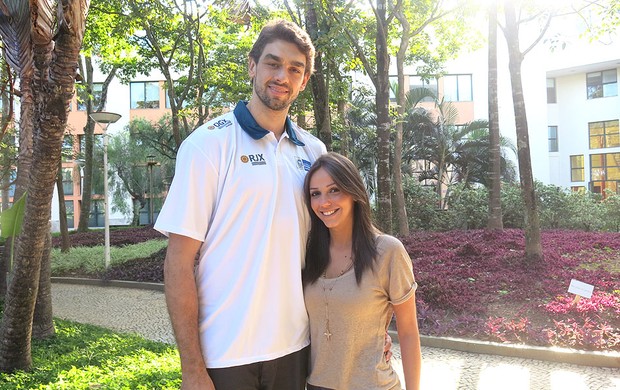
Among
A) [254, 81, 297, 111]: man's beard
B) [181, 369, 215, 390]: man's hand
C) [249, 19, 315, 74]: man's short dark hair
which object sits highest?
[249, 19, 315, 74]: man's short dark hair

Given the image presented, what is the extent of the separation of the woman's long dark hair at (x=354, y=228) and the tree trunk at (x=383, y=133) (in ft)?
21.7

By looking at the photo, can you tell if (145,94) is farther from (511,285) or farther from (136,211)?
(511,285)

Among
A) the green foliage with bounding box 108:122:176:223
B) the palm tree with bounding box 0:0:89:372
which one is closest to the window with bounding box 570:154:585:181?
the green foliage with bounding box 108:122:176:223

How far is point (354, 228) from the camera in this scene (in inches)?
93.6

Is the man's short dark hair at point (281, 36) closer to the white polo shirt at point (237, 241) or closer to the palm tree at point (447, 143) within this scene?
the white polo shirt at point (237, 241)

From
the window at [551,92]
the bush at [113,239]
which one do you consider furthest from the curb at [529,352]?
the window at [551,92]

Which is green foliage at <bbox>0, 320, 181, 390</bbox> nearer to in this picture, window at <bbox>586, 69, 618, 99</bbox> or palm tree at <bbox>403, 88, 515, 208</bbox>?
palm tree at <bbox>403, 88, 515, 208</bbox>

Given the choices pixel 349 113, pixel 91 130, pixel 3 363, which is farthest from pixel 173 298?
pixel 349 113

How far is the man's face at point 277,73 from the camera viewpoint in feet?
7.41

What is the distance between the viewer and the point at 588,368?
5418 mm

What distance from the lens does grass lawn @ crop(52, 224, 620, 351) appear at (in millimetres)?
6203

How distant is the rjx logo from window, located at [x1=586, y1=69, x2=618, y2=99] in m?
34.3

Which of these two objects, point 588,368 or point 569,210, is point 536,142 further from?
point 588,368

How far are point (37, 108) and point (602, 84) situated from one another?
34087mm
